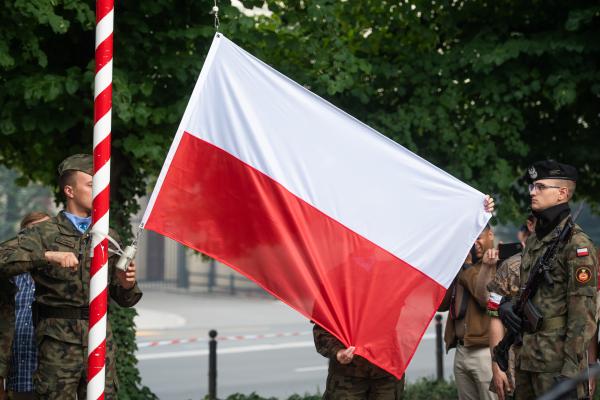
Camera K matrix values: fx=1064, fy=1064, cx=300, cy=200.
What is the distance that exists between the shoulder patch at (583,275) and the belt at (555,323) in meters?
0.26

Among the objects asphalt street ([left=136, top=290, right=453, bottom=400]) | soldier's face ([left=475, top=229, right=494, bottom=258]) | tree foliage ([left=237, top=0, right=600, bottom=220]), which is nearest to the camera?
soldier's face ([left=475, top=229, right=494, bottom=258])

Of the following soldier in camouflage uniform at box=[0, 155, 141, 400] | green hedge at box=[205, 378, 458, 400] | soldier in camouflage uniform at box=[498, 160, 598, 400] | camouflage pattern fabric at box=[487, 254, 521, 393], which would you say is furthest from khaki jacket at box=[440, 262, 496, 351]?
green hedge at box=[205, 378, 458, 400]

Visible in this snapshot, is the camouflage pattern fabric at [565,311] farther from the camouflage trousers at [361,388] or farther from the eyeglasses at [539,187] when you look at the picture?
the camouflage trousers at [361,388]

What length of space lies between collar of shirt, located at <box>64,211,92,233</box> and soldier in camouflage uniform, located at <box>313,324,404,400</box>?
151cm

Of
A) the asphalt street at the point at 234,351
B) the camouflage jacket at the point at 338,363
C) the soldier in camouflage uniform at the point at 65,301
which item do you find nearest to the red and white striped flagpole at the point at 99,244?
the soldier in camouflage uniform at the point at 65,301

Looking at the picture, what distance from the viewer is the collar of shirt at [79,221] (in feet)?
20.0

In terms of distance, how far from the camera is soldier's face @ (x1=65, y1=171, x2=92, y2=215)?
6109mm

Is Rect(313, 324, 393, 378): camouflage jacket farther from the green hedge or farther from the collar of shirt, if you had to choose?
the green hedge

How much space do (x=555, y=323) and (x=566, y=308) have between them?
0.11m

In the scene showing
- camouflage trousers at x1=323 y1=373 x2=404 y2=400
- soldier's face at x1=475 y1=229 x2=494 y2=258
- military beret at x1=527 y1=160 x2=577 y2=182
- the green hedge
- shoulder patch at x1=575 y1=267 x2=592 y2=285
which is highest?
military beret at x1=527 y1=160 x2=577 y2=182

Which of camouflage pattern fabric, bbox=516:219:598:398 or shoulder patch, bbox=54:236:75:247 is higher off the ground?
shoulder patch, bbox=54:236:75:247

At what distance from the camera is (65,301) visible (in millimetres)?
5984

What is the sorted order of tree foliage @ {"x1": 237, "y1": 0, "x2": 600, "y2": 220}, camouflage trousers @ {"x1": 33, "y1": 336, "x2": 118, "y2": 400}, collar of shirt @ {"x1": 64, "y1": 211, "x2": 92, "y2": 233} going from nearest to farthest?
1. camouflage trousers @ {"x1": 33, "y1": 336, "x2": 118, "y2": 400}
2. collar of shirt @ {"x1": 64, "y1": 211, "x2": 92, "y2": 233}
3. tree foliage @ {"x1": 237, "y1": 0, "x2": 600, "y2": 220}

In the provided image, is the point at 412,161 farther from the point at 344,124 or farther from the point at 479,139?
the point at 479,139
